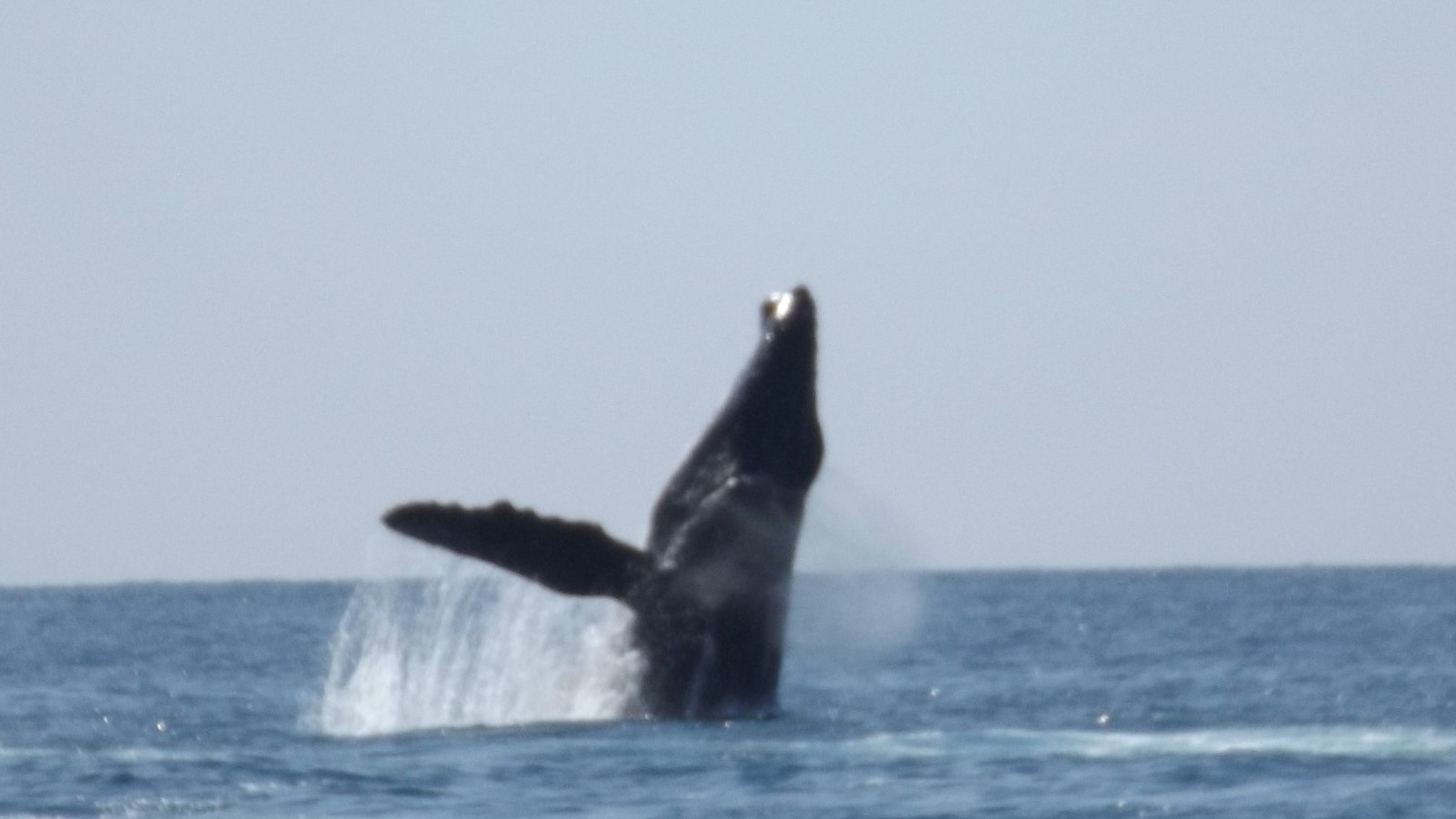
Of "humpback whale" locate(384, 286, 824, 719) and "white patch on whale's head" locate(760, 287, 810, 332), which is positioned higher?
"white patch on whale's head" locate(760, 287, 810, 332)

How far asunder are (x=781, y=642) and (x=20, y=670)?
75.7 ft

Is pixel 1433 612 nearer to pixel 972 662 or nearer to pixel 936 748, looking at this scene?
pixel 972 662

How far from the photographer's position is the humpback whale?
72.9ft

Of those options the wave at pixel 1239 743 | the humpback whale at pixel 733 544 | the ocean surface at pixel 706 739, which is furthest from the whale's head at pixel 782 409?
the wave at pixel 1239 743

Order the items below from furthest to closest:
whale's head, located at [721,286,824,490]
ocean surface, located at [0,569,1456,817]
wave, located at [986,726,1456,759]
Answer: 1. whale's head, located at [721,286,824,490]
2. wave, located at [986,726,1456,759]
3. ocean surface, located at [0,569,1456,817]

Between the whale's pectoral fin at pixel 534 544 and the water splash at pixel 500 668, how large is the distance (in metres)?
0.70

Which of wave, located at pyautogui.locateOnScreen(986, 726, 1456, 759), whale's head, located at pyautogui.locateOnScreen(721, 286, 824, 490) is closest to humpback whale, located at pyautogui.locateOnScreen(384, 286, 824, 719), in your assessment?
whale's head, located at pyautogui.locateOnScreen(721, 286, 824, 490)

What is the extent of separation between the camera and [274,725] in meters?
26.9

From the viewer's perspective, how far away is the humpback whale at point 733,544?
22.2 m

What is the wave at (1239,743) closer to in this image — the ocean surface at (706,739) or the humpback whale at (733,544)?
the ocean surface at (706,739)

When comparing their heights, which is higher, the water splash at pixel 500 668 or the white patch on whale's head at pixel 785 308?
the white patch on whale's head at pixel 785 308

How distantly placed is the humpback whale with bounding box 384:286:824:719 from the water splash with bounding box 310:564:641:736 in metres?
0.38

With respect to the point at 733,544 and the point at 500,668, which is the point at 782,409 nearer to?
the point at 733,544

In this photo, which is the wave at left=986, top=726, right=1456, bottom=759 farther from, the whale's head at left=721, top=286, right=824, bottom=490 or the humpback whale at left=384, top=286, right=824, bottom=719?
the whale's head at left=721, top=286, right=824, bottom=490
